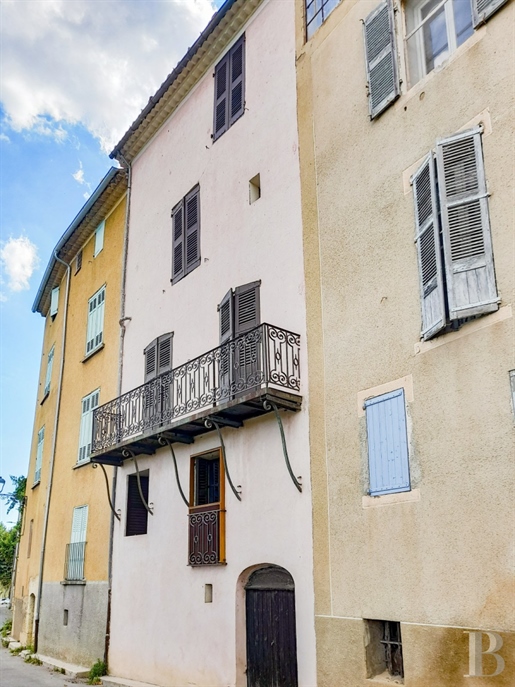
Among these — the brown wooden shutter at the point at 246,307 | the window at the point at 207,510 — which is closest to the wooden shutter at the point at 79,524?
the window at the point at 207,510

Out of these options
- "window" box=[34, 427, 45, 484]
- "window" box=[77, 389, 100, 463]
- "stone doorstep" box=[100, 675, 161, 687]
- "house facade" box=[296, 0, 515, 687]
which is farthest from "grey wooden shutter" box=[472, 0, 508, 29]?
"window" box=[34, 427, 45, 484]

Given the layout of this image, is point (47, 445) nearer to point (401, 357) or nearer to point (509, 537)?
point (401, 357)

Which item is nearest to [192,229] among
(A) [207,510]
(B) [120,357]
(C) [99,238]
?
(B) [120,357]

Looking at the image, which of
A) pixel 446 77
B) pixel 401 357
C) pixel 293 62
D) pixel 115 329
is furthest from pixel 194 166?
pixel 401 357

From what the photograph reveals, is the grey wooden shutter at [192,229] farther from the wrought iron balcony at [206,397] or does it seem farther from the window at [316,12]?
the window at [316,12]

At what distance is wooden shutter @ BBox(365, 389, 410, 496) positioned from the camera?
27.1 ft

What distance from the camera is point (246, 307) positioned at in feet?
39.0

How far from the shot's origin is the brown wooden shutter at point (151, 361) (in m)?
14.5

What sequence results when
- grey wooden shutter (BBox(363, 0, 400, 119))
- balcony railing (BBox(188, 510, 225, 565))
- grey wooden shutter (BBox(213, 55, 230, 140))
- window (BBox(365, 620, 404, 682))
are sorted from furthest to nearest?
grey wooden shutter (BBox(213, 55, 230, 140))
balcony railing (BBox(188, 510, 225, 565))
grey wooden shutter (BBox(363, 0, 400, 119))
window (BBox(365, 620, 404, 682))

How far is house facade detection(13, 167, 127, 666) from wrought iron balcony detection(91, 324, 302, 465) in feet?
5.99

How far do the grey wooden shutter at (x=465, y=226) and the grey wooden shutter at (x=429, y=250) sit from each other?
12 cm

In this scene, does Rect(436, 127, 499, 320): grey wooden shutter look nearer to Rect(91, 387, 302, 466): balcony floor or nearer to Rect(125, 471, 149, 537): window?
Rect(91, 387, 302, 466): balcony floor

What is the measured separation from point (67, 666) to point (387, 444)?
10767 mm

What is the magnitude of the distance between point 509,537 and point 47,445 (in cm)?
1669
